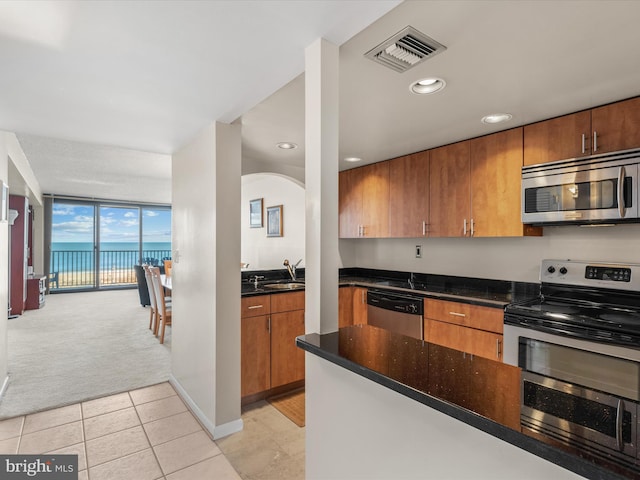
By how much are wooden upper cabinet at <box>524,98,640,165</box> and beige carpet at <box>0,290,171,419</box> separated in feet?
12.4

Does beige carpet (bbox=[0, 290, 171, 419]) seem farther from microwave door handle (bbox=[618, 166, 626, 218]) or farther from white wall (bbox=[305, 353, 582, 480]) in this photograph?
microwave door handle (bbox=[618, 166, 626, 218])

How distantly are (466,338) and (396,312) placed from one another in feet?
2.21

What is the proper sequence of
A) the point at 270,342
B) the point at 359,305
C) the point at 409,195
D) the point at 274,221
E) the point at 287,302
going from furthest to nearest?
the point at 274,221 < the point at 359,305 < the point at 409,195 < the point at 287,302 < the point at 270,342

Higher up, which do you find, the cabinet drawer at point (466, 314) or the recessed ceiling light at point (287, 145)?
the recessed ceiling light at point (287, 145)

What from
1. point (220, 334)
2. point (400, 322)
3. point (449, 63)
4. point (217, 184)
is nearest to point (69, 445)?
point (220, 334)

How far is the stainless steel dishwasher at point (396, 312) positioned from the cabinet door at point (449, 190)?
673mm

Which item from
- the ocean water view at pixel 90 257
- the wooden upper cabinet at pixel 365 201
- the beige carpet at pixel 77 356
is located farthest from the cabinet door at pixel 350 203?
the ocean water view at pixel 90 257

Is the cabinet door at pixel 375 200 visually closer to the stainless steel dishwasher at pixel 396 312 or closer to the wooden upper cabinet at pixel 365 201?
the wooden upper cabinet at pixel 365 201

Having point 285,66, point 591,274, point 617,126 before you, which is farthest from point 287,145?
point 591,274

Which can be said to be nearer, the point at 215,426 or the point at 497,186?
the point at 215,426

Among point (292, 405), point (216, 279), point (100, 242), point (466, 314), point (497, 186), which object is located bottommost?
point (292, 405)

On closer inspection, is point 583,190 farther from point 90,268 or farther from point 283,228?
point 90,268

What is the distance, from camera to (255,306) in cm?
297

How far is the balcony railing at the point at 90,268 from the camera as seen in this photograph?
9016mm
